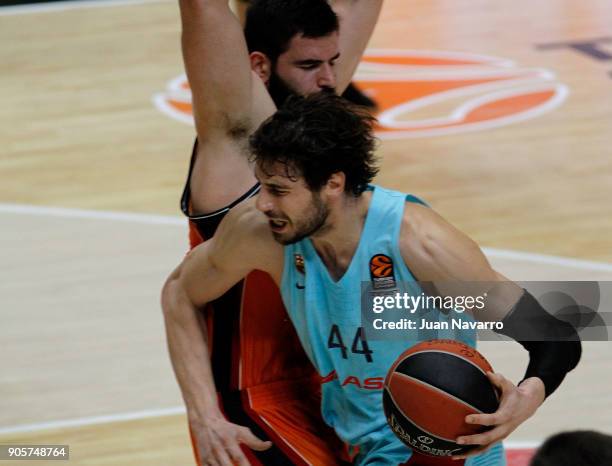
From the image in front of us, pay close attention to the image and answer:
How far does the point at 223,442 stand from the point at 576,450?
1472 millimetres

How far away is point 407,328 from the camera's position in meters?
3.71

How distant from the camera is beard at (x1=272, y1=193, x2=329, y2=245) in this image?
12.1 feet

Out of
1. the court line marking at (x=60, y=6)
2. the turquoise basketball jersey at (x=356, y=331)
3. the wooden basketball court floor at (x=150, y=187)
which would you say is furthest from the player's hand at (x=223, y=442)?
the court line marking at (x=60, y=6)

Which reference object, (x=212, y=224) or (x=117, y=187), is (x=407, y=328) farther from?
(x=117, y=187)

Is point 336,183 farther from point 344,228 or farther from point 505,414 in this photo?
point 505,414

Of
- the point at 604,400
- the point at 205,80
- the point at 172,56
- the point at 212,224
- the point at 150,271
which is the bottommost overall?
the point at 172,56

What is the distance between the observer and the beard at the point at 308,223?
3676 millimetres

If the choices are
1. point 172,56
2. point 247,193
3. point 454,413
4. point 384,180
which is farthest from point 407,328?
point 172,56

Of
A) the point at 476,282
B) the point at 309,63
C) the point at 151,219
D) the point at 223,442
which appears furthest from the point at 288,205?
the point at 151,219

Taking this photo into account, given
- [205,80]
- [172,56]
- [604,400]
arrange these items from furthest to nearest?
[172,56] → [604,400] → [205,80]

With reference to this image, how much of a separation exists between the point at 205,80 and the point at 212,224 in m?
0.48

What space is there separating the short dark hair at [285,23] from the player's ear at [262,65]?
0.06 feet

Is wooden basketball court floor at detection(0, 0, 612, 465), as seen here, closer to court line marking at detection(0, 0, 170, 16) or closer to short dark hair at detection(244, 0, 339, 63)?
court line marking at detection(0, 0, 170, 16)

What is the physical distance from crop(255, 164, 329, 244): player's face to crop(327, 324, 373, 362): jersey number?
328 mm
